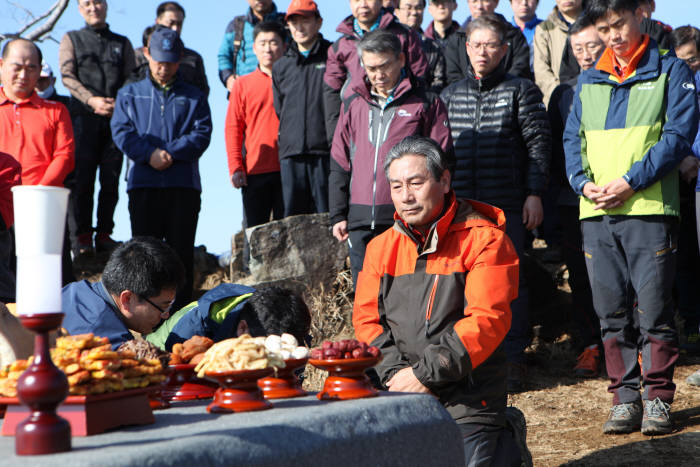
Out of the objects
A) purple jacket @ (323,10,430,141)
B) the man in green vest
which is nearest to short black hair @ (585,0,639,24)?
the man in green vest

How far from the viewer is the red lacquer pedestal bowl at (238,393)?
2342 millimetres

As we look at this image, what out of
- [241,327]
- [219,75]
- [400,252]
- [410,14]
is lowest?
[241,327]

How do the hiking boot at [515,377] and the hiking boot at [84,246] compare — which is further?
the hiking boot at [84,246]

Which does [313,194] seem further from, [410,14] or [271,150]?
[410,14]

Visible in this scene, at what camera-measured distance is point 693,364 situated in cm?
656

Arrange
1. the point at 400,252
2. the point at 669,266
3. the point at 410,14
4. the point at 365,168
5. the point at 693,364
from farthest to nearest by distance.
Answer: the point at 410,14, the point at 693,364, the point at 365,168, the point at 669,266, the point at 400,252

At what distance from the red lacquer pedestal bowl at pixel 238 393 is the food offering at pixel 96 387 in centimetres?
17

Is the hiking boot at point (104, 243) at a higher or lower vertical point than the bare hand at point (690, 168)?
lower

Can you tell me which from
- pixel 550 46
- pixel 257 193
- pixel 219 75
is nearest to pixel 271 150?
pixel 257 193

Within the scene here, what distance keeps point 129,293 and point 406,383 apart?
1.25 metres

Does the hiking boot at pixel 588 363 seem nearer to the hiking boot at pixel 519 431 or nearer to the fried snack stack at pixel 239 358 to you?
the hiking boot at pixel 519 431

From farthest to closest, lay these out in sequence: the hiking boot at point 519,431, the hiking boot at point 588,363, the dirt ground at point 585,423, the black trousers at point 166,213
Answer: the black trousers at point 166,213, the hiking boot at point 588,363, the dirt ground at point 585,423, the hiking boot at point 519,431

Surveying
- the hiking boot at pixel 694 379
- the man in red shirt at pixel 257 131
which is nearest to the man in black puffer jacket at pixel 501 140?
the hiking boot at pixel 694 379

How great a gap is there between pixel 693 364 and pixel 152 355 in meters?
5.18
